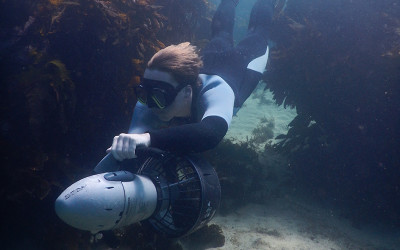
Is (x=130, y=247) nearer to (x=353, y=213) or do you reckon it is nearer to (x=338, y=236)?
(x=338, y=236)

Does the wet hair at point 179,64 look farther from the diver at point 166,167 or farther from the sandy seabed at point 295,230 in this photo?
the sandy seabed at point 295,230

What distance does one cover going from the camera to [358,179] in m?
5.78

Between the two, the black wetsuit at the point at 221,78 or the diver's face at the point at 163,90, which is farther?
the diver's face at the point at 163,90

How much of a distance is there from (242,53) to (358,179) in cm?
378

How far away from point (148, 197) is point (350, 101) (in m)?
5.64

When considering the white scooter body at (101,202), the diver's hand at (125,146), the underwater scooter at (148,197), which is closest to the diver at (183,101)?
the diver's hand at (125,146)

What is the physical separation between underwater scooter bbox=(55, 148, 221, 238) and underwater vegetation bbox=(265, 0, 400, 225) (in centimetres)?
449

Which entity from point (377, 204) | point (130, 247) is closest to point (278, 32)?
point (377, 204)

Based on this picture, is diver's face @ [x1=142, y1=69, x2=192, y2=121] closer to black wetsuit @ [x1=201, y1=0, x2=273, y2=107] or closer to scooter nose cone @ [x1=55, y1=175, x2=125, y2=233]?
black wetsuit @ [x1=201, y1=0, x2=273, y2=107]

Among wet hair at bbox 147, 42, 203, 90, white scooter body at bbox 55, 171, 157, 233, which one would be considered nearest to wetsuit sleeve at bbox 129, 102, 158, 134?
wet hair at bbox 147, 42, 203, 90

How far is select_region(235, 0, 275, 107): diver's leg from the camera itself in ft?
17.5

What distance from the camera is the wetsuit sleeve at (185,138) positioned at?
2434 millimetres

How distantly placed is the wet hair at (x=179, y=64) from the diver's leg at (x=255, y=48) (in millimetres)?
1242

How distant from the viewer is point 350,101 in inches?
239
